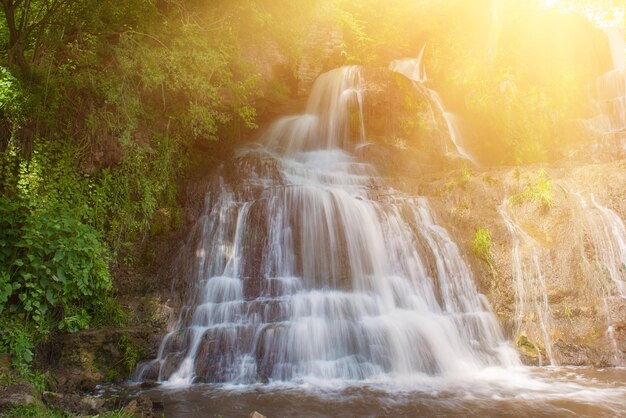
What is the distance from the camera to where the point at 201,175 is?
1204 cm

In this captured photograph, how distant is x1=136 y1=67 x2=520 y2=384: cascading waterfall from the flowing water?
1.0 inches

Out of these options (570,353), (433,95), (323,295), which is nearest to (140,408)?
(323,295)

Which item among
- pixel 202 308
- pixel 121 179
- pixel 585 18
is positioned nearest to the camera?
pixel 202 308

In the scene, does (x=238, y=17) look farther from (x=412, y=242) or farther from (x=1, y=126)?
(x=412, y=242)

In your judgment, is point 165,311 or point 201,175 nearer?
point 165,311

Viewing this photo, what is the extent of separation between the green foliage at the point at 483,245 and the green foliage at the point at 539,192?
4.03 ft

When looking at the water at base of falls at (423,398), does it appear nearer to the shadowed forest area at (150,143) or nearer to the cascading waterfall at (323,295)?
the cascading waterfall at (323,295)

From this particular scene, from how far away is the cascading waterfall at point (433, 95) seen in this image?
15.1m

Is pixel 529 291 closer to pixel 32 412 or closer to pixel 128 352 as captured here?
pixel 128 352

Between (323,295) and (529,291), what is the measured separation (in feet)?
13.8

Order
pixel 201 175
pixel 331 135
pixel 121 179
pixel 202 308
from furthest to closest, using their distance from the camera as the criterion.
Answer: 1. pixel 331 135
2. pixel 201 175
3. pixel 121 179
4. pixel 202 308

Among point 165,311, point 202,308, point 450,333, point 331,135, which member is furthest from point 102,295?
point 331,135

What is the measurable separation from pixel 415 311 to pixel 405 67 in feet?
45.8

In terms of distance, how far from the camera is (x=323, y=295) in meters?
8.36
